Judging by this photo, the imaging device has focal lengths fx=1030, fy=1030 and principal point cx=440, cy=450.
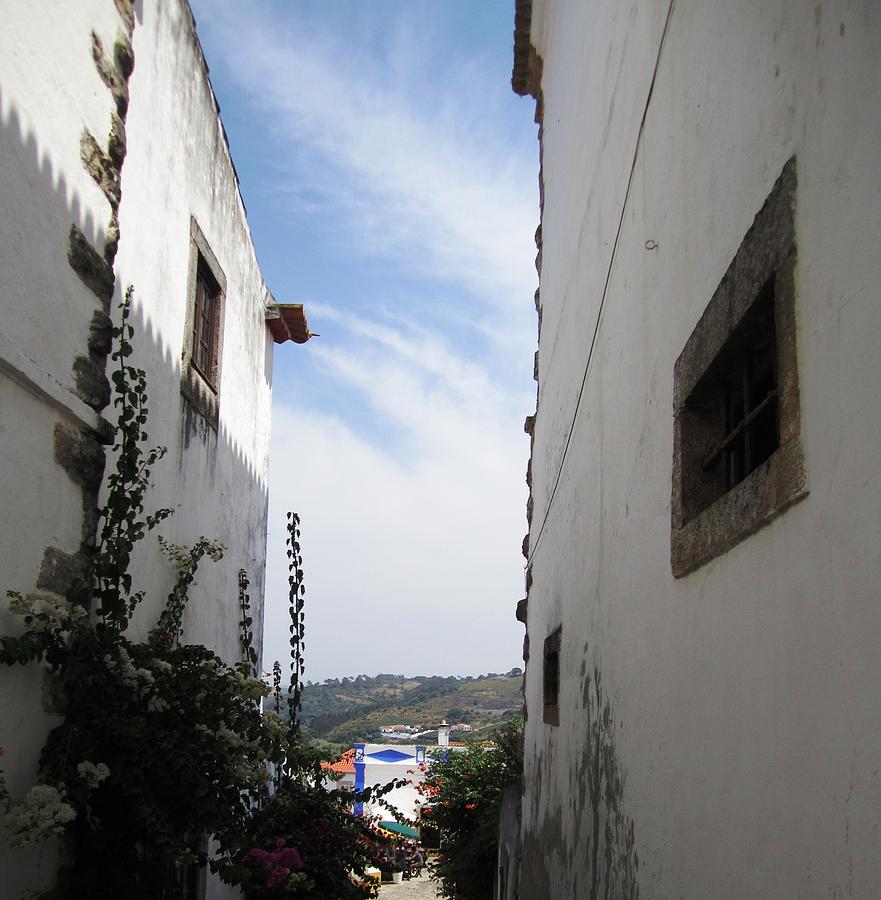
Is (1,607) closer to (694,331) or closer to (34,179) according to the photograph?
(34,179)

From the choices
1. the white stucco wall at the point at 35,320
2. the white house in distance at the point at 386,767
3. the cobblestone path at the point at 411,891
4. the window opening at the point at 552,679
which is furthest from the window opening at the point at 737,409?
the white house in distance at the point at 386,767

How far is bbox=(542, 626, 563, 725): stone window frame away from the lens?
5512 millimetres

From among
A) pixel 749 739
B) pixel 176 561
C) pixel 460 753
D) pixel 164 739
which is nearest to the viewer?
pixel 749 739

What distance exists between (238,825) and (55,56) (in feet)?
9.84

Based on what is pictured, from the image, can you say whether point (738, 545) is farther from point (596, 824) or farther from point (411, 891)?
point (411, 891)

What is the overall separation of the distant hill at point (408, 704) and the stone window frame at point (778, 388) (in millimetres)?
36525

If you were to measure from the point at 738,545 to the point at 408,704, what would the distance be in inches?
2720

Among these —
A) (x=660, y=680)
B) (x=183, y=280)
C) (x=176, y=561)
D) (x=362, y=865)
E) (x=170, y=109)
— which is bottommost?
(x=362, y=865)

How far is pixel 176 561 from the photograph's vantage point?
548 centimetres

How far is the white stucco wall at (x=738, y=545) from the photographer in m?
1.56

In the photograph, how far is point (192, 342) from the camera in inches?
239

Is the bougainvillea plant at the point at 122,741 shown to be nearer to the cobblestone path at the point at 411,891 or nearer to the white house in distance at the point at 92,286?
the white house in distance at the point at 92,286

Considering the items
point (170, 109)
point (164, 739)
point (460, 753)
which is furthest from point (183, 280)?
point (460, 753)

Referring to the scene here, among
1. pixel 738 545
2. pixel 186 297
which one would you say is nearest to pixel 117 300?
pixel 186 297
